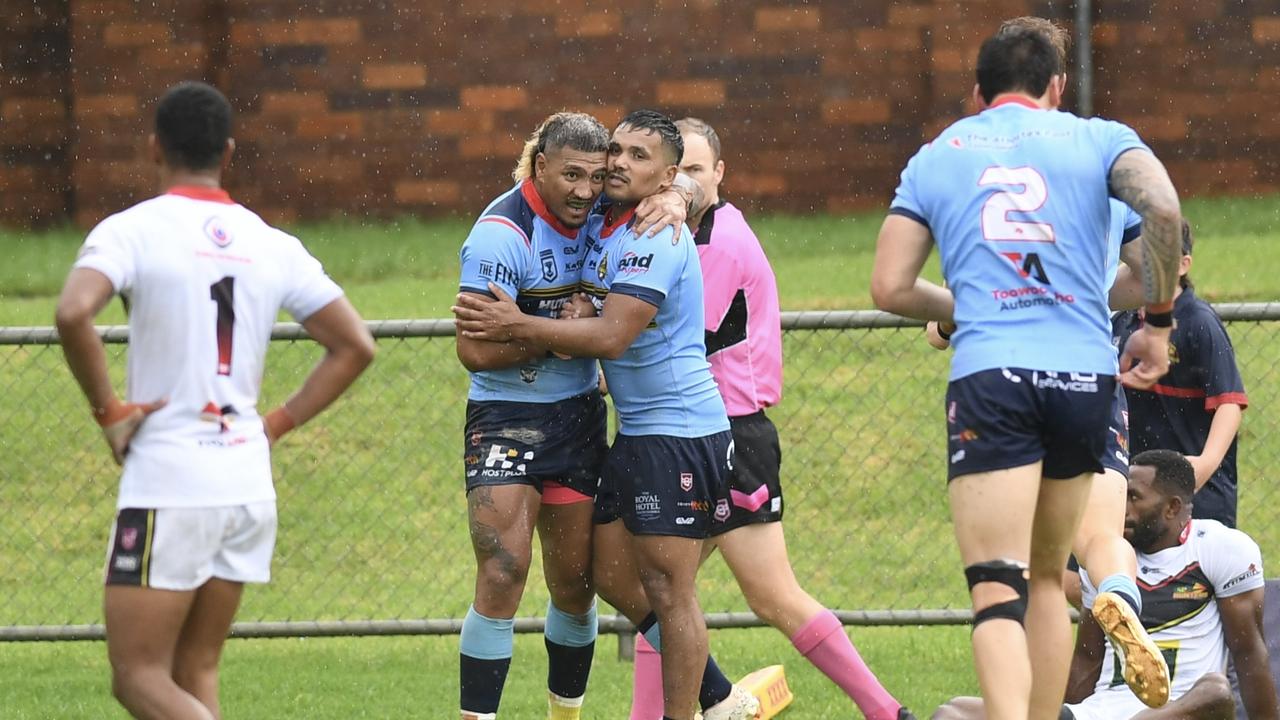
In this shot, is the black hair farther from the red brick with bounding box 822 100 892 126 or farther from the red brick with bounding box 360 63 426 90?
the red brick with bounding box 360 63 426 90

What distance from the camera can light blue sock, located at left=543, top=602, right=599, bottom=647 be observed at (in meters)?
6.23

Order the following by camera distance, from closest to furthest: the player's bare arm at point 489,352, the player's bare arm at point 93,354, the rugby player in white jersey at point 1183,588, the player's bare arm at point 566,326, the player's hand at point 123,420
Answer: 1. the player's bare arm at point 93,354
2. the player's hand at point 123,420
3. the player's bare arm at point 566,326
4. the player's bare arm at point 489,352
5. the rugby player in white jersey at point 1183,588

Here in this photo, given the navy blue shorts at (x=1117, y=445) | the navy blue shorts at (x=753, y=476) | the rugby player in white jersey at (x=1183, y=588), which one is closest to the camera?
the navy blue shorts at (x=1117, y=445)

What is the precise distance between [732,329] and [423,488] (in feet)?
13.2

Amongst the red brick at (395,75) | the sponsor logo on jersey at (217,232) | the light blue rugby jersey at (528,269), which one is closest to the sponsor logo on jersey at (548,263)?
the light blue rugby jersey at (528,269)

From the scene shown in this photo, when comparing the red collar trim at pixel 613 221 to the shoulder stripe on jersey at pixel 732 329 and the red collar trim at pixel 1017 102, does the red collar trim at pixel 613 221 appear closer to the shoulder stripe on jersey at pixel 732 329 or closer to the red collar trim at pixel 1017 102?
the shoulder stripe on jersey at pixel 732 329

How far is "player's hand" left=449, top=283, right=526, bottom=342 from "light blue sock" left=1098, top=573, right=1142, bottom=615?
78.5 inches

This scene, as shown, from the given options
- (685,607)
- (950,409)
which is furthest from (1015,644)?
(685,607)

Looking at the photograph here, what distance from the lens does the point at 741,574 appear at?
6.50m

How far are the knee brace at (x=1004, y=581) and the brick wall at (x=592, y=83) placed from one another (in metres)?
8.99

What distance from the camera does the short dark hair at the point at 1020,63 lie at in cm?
521

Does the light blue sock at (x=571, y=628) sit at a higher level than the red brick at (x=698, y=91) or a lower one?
lower

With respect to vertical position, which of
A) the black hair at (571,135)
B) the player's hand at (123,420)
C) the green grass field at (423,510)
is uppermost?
the black hair at (571,135)

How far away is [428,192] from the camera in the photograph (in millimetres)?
14242
